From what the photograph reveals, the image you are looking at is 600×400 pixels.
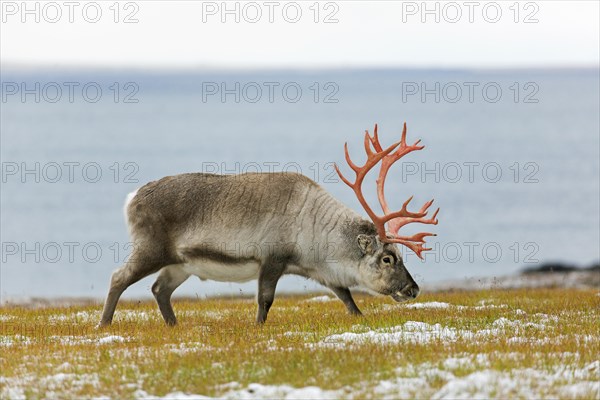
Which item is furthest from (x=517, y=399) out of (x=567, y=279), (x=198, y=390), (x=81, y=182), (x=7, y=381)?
(x=81, y=182)

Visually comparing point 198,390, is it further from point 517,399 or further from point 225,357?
point 517,399

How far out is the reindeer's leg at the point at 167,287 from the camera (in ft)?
50.7

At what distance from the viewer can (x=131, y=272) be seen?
14914 mm

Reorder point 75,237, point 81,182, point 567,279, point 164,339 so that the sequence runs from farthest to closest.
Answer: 1. point 81,182
2. point 75,237
3. point 567,279
4. point 164,339

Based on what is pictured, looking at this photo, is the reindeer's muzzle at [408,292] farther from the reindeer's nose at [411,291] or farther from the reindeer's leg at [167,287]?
the reindeer's leg at [167,287]

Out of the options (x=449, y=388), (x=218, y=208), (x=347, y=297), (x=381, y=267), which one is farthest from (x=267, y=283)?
(x=449, y=388)

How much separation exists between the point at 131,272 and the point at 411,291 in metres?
4.14

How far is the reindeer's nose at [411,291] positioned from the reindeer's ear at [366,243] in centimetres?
76

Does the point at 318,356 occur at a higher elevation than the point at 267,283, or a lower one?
lower

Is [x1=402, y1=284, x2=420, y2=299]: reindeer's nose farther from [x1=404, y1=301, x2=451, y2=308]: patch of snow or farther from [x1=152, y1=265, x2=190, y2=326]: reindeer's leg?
[x1=152, y1=265, x2=190, y2=326]: reindeer's leg

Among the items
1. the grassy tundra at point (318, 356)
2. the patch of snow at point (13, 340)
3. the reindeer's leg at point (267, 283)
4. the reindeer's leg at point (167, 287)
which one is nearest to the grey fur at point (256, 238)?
the reindeer's leg at point (267, 283)

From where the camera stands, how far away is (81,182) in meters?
131

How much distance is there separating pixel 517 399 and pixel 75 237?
65031mm

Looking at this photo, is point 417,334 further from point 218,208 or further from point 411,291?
point 218,208
